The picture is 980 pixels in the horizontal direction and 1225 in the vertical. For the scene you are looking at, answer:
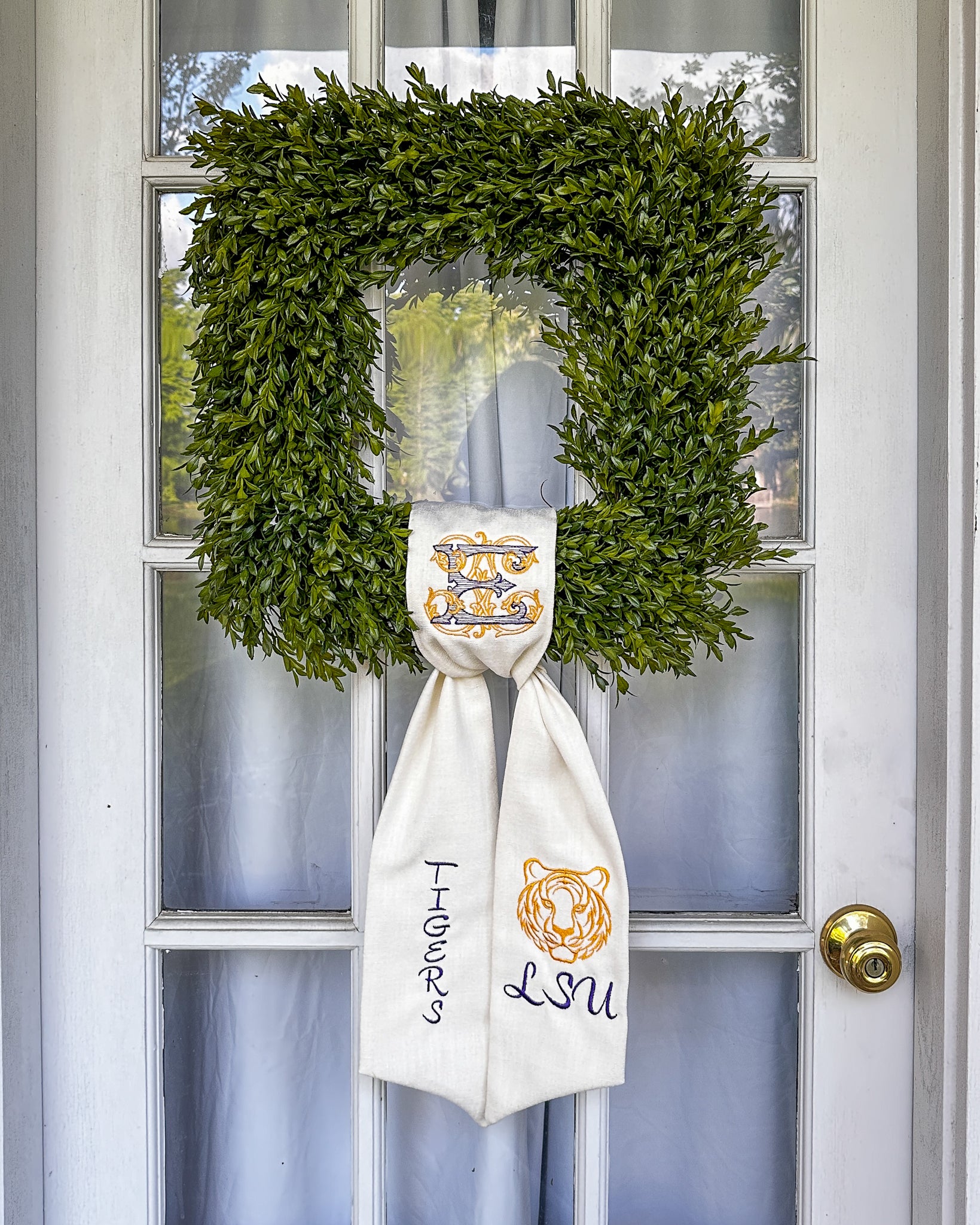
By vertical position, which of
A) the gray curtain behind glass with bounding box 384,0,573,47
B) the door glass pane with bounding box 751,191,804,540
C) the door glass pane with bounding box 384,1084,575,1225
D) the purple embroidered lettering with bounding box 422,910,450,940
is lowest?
the door glass pane with bounding box 384,1084,575,1225

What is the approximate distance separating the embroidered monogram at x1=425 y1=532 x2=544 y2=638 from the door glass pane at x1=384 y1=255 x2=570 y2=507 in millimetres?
155

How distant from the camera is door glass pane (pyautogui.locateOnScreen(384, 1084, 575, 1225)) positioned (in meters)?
0.94

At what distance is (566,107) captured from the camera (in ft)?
Result: 2.62

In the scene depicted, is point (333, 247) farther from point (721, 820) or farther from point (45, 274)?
point (721, 820)

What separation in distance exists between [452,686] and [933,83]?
0.74 metres

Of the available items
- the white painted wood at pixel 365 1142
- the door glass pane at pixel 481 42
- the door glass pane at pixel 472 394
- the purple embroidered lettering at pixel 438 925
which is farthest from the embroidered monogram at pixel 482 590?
the door glass pane at pixel 481 42

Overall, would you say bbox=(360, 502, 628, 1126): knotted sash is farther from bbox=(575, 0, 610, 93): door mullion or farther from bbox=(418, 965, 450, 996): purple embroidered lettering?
bbox=(575, 0, 610, 93): door mullion

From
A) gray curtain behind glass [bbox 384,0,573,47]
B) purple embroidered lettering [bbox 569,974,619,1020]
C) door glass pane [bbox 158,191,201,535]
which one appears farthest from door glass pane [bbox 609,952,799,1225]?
gray curtain behind glass [bbox 384,0,573,47]

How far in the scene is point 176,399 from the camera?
3.06 ft

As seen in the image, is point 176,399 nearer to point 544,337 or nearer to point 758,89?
point 544,337

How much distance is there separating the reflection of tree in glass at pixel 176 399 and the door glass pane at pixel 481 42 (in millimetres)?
308

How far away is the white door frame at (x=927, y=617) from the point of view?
83cm

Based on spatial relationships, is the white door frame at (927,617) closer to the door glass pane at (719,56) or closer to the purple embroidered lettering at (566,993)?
the door glass pane at (719,56)

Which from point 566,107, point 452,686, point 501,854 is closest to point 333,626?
point 452,686
